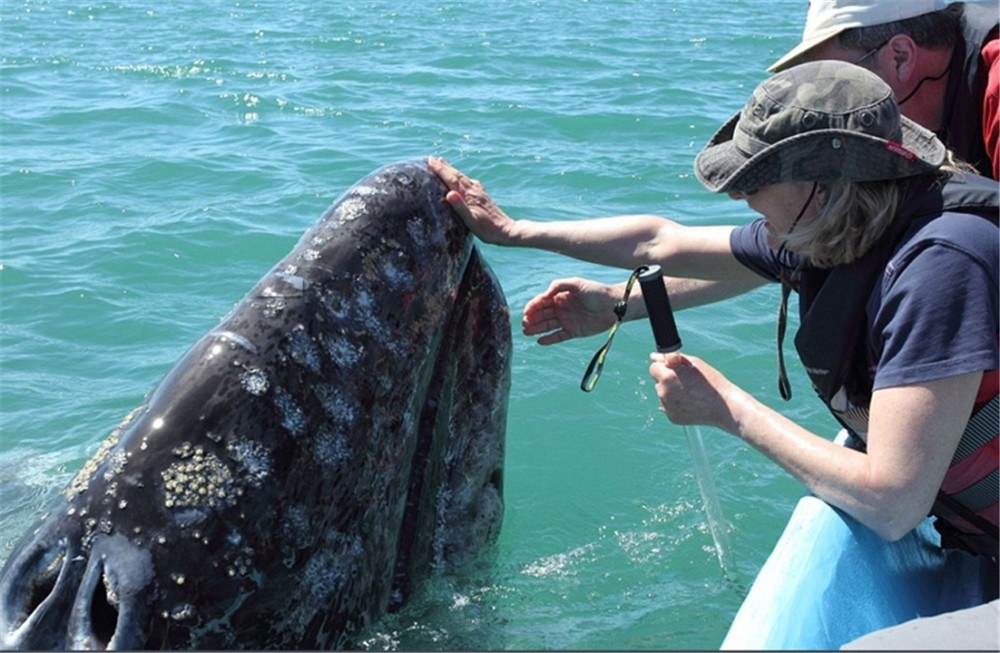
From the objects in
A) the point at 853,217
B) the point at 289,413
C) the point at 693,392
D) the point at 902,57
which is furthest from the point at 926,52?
the point at 289,413

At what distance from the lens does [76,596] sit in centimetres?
314

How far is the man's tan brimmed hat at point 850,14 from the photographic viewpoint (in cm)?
455

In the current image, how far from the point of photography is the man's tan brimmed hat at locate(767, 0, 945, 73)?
4551 mm

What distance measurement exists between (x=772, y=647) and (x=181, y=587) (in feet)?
5.35

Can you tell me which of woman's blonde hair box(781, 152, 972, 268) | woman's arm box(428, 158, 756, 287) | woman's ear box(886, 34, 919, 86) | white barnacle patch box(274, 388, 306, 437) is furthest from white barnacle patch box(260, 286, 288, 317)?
woman's ear box(886, 34, 919, 86)

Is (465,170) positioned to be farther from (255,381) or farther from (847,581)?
(255,381)

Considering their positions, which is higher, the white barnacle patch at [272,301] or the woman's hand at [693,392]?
the white barnacle patch at [272,301]

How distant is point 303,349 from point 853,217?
1.55m

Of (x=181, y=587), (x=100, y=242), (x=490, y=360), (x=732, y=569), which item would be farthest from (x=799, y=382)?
(x=100, y=242)

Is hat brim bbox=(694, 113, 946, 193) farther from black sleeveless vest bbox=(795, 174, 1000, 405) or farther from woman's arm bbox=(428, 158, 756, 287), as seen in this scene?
woman's arm bbox=(428, 158, 756, 287)

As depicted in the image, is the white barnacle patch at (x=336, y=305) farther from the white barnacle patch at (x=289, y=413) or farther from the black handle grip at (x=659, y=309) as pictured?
the black handle grip at (x=659, y=309)

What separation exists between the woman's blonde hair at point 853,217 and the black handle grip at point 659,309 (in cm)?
51

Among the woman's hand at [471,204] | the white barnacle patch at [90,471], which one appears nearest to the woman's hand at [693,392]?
the woman's hand at [471,204]

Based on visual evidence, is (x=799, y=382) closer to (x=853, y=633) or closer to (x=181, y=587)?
(x=853, y=633)
